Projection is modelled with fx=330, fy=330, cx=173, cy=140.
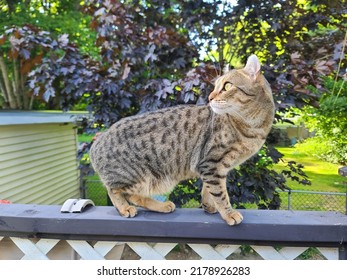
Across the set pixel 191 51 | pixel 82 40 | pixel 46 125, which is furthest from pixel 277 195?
pixel 82 40

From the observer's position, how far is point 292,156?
2.76 m

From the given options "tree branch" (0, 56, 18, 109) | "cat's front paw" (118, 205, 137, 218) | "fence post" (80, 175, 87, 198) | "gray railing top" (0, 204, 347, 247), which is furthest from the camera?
"tree branch" (0, 56, 18, 109)

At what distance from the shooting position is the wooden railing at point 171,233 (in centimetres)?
98

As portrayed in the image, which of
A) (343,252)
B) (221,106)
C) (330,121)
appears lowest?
(343,252)

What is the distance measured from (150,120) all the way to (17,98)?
20.6ft

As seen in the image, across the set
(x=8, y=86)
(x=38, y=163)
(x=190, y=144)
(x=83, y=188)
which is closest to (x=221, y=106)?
(x=190, y=144)

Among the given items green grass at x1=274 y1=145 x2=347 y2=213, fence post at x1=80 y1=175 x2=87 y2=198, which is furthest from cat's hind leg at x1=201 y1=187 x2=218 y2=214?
fence post at x1=80 y1=175 x2=87 y2=198

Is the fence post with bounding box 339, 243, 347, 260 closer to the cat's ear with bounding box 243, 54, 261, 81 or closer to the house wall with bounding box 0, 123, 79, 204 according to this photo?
the cat's ear with bounding box 243, 54, 261, 81

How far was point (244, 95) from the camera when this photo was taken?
1.18 m

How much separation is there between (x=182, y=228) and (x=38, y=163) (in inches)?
177

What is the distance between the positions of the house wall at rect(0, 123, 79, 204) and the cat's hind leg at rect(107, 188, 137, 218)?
9.37 feet

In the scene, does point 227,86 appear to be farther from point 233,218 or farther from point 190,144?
point 233,218

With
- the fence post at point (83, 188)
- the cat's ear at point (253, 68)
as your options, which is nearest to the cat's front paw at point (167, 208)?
the cat's ear at point (253, 68)

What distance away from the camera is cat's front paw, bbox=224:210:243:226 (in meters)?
1.02
